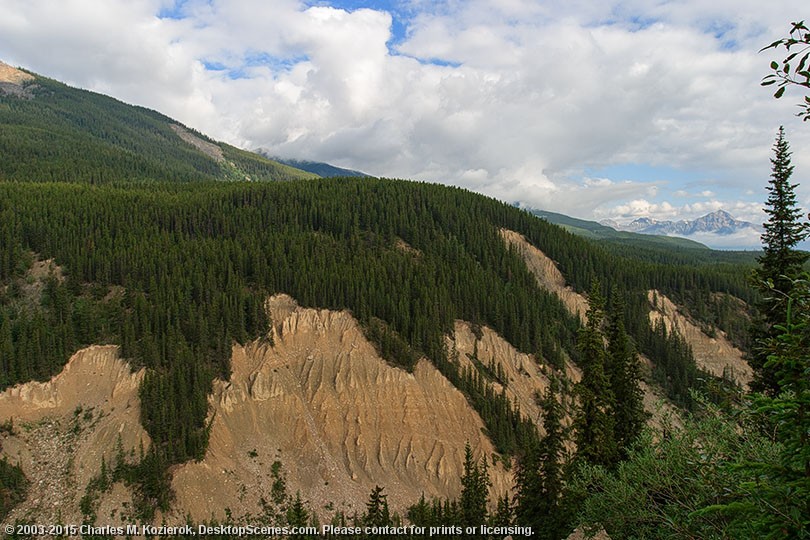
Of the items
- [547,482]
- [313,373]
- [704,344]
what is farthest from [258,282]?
[704,344]

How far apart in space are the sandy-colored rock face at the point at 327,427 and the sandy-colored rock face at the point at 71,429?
28.1 feet

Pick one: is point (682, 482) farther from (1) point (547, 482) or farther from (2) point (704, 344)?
(2) point (704, 344)

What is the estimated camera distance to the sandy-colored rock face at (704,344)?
9850cm

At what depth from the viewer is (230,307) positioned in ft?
223

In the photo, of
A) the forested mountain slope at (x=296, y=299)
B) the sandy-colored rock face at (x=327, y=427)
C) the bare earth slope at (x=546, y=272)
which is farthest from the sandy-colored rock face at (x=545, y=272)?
the sandy-colored rock face at (x=327, y=427)

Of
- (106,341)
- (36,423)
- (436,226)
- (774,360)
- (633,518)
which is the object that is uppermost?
(436,226)

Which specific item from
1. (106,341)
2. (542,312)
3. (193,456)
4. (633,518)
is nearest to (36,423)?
(106,341)

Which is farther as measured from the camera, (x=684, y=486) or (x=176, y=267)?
(x=176, y=267)

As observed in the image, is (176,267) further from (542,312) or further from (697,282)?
(697,282)

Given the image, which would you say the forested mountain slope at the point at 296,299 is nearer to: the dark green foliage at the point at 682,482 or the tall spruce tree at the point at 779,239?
the tall spruce tree at the point at 779,239

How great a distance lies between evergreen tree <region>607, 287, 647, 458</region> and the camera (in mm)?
29984

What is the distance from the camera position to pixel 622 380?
3100 cm

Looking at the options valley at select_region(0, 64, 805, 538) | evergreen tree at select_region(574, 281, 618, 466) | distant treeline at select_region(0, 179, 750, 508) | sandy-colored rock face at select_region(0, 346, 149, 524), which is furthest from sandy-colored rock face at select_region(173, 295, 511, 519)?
evergreen tree at select_region(574, 281, 618, 466)

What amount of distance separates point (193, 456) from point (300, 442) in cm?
1307
